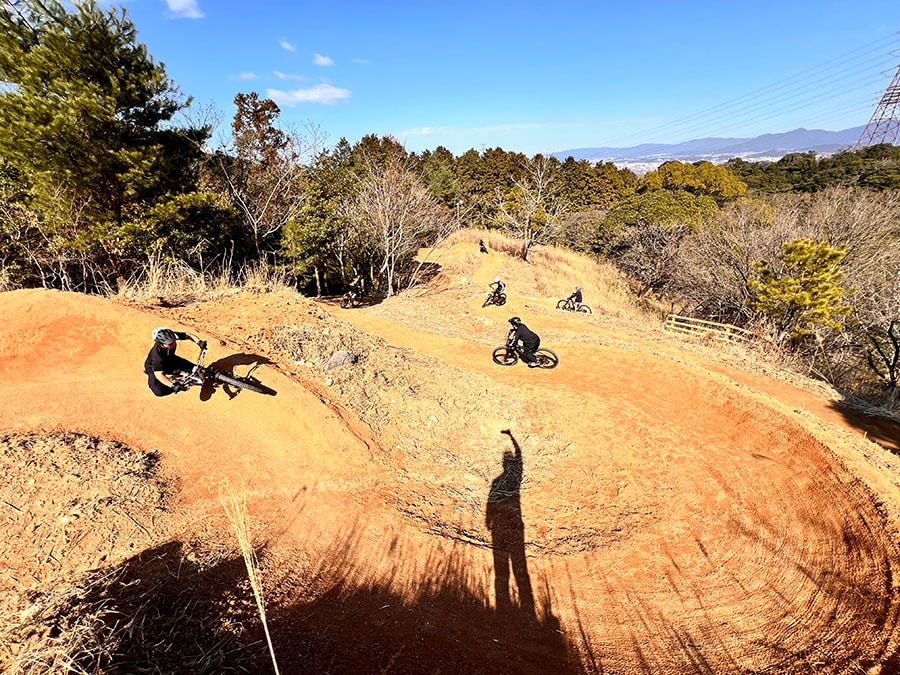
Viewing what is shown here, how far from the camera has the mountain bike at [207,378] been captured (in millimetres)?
6551

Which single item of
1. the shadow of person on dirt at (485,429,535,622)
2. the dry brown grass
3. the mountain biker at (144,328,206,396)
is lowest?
the shadow of person on dirt at (485,429,535,622)

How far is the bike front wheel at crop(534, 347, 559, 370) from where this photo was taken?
12367 millimetres

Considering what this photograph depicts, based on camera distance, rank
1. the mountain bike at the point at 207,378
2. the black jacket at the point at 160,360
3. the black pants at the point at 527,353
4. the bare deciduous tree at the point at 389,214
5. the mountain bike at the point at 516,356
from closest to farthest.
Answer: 1. the black jacket at the point at 160,360
2. the mountain bike at the point at 207,378
3. the black pants at the point at 527,353
4. the mountain bike at the point at 516,356
5. the bare deciduous tree at the point at 389,214

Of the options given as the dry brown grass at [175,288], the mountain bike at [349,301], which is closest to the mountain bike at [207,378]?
the dry brown grass at [175,288]

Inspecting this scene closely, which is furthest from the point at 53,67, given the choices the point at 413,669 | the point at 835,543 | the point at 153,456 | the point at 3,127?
the point at 835,543

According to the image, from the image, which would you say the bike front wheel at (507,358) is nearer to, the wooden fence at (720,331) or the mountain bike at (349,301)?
Answer: the wooden fence at (720,331)

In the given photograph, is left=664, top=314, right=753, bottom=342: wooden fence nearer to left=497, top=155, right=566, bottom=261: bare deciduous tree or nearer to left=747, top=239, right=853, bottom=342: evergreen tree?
left=747, top=239, right=853, bottom=342: evergreen tree

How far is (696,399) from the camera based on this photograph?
1083 cm

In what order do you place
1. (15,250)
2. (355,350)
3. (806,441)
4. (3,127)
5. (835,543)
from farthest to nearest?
(15,250), (3,127), (355,350), (806,441), (835,543)

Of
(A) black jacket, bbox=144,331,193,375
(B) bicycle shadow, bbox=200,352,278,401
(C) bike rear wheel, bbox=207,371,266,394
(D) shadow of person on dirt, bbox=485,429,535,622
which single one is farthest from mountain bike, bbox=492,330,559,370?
(A) black jacket, bbox=144,331,193,375

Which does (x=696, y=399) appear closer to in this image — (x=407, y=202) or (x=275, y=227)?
(x=407, y=202)

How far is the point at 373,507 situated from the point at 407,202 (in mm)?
20492

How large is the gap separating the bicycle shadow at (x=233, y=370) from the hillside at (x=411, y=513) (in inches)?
2.8

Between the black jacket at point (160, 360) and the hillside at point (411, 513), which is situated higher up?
the black jacket at point (160, 360)
